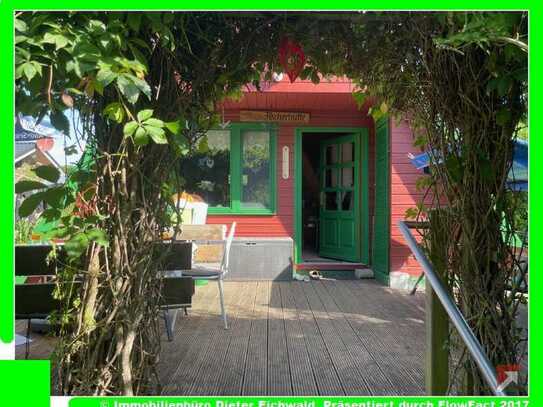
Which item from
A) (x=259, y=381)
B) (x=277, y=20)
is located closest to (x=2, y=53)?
(x=277, y=20)

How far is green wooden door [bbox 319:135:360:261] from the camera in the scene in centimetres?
686

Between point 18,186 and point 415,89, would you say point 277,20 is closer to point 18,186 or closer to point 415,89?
point 415,89

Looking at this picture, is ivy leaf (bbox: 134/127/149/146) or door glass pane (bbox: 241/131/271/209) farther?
door glass pane (bbox: 241/131/271/209)

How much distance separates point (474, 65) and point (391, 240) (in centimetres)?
436

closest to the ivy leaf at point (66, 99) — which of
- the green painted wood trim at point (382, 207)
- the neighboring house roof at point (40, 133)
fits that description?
the neighboring house roof at point (40, 133)

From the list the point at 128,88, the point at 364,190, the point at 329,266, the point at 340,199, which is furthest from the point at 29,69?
the point at 340,199

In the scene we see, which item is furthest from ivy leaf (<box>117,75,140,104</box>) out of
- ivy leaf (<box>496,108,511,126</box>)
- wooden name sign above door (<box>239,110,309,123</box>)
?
wooden name sign above door (<box>239,110,309,123</box>)

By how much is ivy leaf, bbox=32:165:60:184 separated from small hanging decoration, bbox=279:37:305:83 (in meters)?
1.15

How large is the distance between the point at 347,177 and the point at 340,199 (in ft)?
1.28

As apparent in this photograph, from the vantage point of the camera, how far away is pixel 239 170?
6.78 m

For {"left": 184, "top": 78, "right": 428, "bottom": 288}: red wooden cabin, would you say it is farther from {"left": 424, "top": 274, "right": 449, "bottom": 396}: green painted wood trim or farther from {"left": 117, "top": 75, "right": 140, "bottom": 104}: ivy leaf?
{"left": 117, "top": 75, "right": 140, "bottom": 104}: ivy leaf

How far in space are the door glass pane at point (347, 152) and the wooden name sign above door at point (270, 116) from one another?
0.87m

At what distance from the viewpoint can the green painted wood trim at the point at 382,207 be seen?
601cm

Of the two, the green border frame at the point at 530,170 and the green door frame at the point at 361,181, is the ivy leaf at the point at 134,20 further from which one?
the green door frame at the point at 361,181
